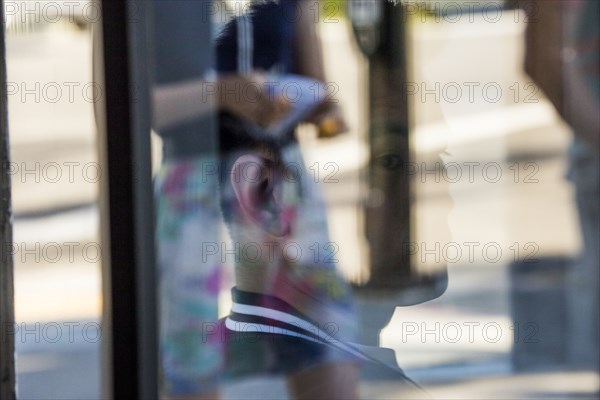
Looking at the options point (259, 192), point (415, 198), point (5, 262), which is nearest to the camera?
point (5, 262)

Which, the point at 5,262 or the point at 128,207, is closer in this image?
the point at 128,207

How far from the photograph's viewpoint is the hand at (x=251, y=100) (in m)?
1.23

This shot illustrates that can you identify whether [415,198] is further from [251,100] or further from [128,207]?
[128,207]

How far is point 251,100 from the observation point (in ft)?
4.15

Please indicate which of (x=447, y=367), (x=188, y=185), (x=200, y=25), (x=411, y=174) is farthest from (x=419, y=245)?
(x=200, y=25)

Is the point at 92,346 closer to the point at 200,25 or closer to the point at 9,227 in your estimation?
the point at 9,227

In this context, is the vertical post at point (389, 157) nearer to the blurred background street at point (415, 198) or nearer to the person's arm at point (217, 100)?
the blurred background street at point (415, 198)

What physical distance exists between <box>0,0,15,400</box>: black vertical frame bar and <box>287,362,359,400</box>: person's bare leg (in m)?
0.41

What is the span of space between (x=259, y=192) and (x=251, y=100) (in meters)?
0.14

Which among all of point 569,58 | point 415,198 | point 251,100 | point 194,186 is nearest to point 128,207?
point 194,186

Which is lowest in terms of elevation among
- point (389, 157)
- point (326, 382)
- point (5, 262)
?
point (326, 382)

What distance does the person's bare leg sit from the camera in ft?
4.35

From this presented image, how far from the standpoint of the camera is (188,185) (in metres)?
1.23

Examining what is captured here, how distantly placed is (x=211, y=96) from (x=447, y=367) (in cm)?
64
